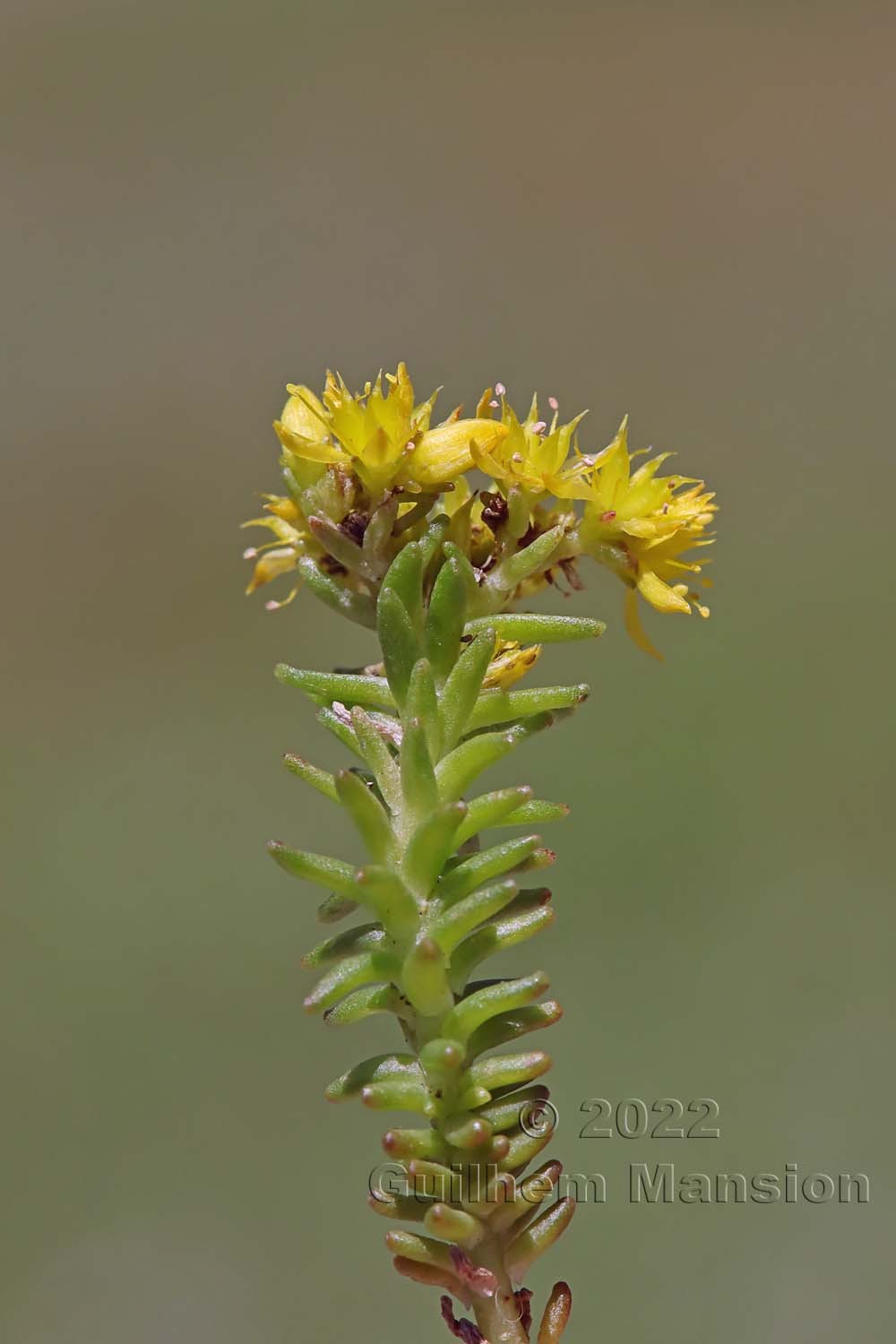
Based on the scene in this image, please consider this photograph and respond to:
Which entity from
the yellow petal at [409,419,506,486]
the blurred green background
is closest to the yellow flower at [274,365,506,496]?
the yellow petal at [409,419,506,486]

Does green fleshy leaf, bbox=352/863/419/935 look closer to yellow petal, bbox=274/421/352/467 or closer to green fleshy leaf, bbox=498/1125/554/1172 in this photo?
green fleshy leaf, bbox=498/1125/554/1172

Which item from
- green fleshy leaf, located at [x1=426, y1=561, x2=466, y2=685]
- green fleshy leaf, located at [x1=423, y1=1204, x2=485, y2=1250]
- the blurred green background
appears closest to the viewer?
green fleshy leaf, located at [x1=423, y1=1204, x2=485, y2=1250]

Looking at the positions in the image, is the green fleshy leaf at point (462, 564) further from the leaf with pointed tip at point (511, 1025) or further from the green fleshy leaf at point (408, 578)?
the leaf with pointed tip at point (511, 1025)

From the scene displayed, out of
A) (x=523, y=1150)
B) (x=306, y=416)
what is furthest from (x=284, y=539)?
(x=523, y=1150)

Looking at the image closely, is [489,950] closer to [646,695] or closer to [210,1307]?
[210,1307]

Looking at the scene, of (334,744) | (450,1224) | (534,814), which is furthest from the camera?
(334,744)

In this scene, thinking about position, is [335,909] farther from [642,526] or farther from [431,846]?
[642,526]

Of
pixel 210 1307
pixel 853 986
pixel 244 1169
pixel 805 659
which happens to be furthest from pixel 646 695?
pixel 210 1307
